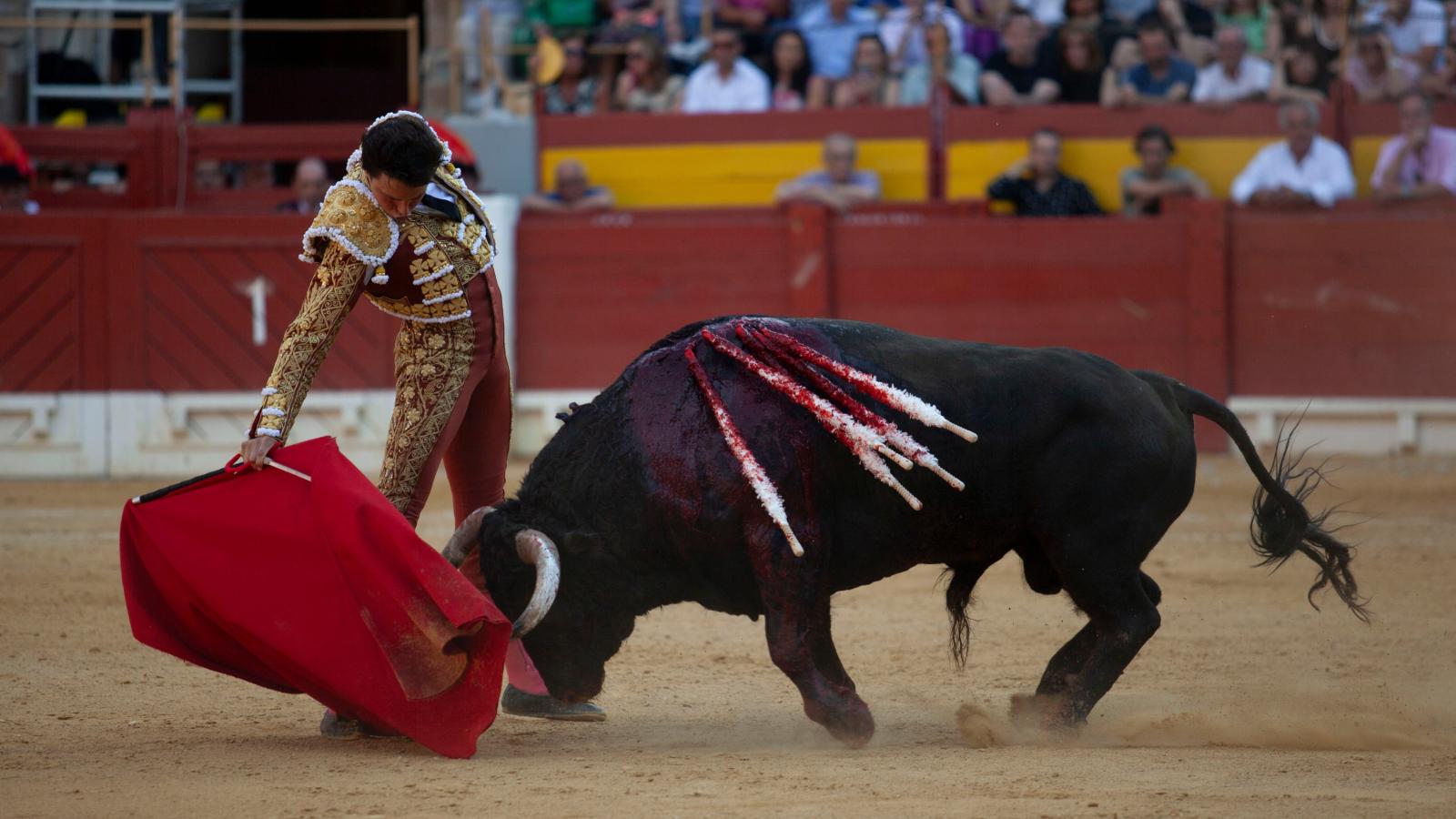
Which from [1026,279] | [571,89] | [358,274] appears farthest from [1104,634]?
[571,89]

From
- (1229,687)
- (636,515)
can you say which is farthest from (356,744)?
(1229,687)

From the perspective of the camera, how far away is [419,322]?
3.71m

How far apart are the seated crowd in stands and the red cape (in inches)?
254

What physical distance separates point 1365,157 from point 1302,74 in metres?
0.57

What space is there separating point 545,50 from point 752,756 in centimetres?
737

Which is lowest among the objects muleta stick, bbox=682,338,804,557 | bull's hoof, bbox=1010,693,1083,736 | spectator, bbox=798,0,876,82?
bull's hoof, bbox=1010,693,1083,736

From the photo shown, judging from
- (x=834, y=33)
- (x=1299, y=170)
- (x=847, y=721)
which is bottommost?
(x=847, y=721)

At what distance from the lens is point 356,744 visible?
12.0ft

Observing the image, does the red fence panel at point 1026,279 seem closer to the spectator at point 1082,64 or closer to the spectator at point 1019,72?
the spectator at point 1019,72

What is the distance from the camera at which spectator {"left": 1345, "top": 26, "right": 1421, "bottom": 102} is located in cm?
901

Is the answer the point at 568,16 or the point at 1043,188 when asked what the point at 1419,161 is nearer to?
the point at 1043,188

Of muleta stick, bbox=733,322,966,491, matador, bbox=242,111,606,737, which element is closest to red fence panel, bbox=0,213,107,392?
matador, bbox=242,111,606,737

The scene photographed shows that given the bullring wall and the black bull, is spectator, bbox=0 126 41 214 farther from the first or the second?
the black bull

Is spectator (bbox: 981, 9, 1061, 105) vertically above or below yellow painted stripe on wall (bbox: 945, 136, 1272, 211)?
above
